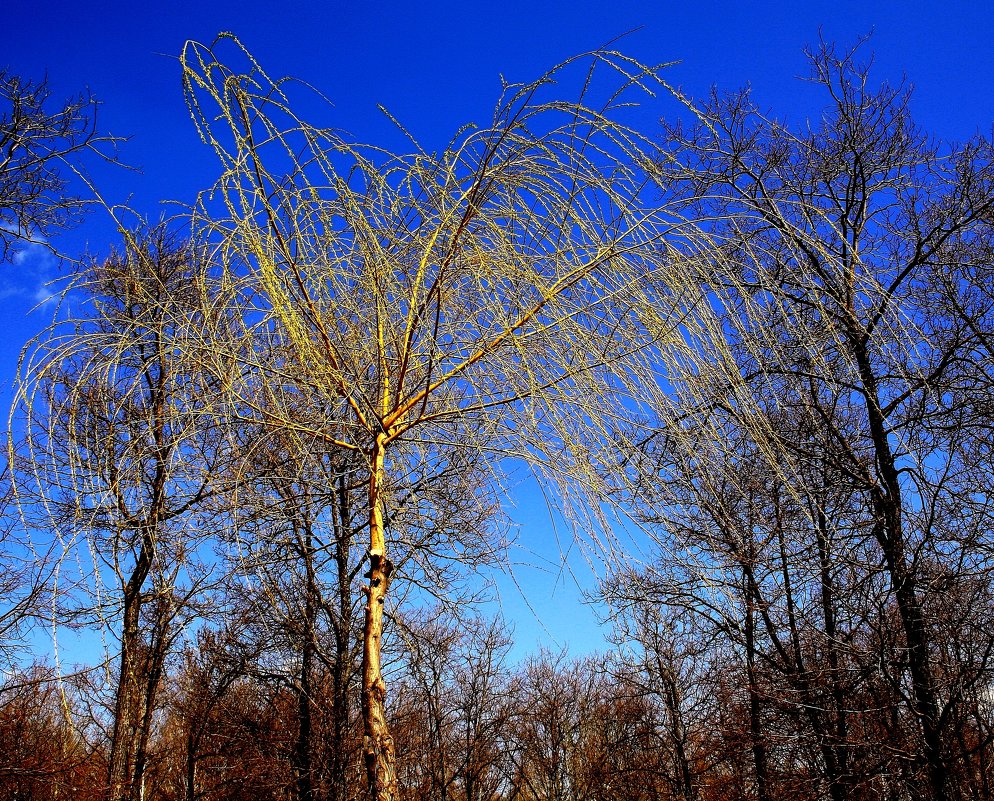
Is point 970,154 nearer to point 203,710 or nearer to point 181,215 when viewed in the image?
point 181,215

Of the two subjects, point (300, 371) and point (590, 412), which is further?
point (300, 371)

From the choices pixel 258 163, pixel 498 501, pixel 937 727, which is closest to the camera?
pixel 258 163

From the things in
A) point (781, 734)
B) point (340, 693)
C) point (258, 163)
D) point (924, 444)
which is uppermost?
point (924, 444)

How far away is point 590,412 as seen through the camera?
2107 millimetres

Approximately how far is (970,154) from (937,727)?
488cm

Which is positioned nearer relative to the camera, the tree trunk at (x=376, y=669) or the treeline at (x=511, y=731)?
the tree trunk at (x=376, y=669)

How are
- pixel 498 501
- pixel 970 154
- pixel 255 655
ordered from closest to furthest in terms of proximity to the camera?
pixel 498 501
pixel 970 154
pixel 255 655

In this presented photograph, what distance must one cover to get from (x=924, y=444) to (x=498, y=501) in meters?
4.92

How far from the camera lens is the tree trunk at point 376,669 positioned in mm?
1792

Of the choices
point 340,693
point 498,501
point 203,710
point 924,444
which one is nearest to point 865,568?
point 924,444

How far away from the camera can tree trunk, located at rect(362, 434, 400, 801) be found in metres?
1.79

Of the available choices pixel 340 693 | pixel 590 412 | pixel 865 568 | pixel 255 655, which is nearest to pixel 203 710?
pixel 255 655

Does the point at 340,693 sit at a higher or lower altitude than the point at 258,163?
lower

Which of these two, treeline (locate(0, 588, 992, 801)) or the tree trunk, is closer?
the tree trunk
